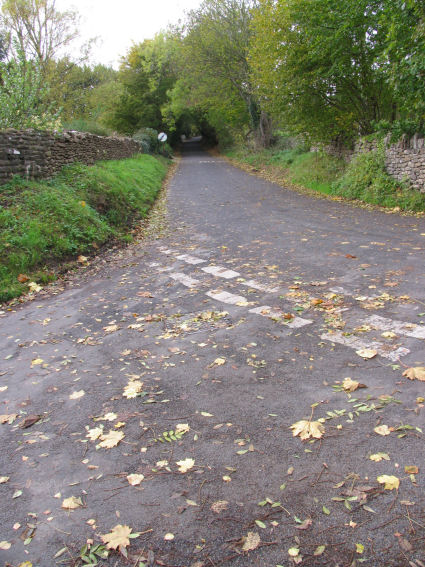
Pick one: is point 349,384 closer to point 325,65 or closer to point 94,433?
point 94,433

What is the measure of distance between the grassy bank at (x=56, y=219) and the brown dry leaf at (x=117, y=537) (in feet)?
17.0

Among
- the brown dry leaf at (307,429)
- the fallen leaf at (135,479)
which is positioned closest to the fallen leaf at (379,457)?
the brown dry leaf at (307,429)

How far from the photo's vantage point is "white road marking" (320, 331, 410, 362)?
3.71 metres

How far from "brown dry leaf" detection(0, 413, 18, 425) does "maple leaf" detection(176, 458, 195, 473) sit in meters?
1.57

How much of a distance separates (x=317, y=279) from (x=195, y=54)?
28281 mm

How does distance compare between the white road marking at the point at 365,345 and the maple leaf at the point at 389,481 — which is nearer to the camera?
the maple leaf at the point at 389,481

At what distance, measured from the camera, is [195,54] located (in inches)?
1148

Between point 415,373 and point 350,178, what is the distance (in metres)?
12.0

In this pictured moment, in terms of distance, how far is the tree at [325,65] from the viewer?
508 inches

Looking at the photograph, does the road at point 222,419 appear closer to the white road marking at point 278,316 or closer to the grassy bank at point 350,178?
the white road marking at point 278,316

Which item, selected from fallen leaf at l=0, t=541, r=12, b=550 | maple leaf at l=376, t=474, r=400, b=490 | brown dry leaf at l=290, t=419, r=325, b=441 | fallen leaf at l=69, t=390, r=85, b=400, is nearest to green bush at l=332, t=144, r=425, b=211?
brown dry leaf at l=290, t=419, r=325, b=441

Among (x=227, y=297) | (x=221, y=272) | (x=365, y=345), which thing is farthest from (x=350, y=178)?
(x=365, y=345)

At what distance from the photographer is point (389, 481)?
238 cm

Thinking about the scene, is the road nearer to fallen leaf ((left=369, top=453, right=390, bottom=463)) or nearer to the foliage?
fallen leaf ((left=369, top=453, right=390, bottom=463))
